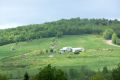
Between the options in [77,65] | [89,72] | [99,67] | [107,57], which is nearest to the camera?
[89,72]

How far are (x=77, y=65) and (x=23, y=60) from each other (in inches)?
1203

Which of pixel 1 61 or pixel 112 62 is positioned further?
pixel 1 61

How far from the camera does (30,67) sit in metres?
177

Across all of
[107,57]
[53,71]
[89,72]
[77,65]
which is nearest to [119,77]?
[53,71]

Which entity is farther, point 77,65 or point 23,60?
point 23,60

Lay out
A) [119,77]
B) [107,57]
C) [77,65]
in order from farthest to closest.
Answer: [107,57] < [77,65] < [119,77]

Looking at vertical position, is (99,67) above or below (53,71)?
below

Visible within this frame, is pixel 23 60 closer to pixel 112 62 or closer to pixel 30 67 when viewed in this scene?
pixel 30 67

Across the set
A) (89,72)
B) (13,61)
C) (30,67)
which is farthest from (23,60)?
(89,72)

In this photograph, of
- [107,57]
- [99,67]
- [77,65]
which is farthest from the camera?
[107,57]

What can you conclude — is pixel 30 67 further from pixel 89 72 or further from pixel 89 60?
pixel 89 72

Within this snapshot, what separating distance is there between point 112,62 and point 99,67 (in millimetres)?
14853

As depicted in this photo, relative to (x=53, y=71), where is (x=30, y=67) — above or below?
below

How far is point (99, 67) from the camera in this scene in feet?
542
